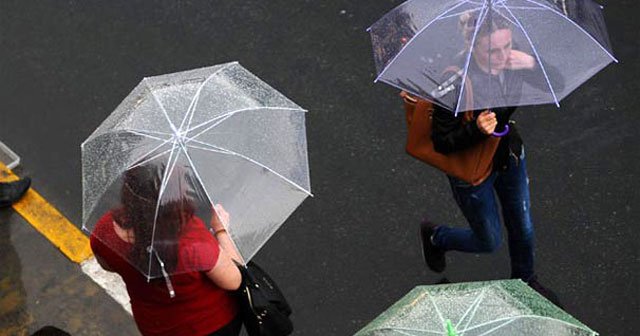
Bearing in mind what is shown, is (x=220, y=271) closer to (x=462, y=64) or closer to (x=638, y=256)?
(x=462, y=64)

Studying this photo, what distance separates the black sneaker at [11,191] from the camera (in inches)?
246

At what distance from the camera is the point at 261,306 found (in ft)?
14.2

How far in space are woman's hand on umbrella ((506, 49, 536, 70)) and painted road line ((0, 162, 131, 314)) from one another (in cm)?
258

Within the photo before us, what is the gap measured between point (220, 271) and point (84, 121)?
3.01 meters

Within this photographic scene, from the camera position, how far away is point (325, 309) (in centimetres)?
566

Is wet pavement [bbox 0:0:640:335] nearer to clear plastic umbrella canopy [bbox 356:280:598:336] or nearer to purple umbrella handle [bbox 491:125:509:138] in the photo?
purple umbrella handle [bbox 491:125:509:138]

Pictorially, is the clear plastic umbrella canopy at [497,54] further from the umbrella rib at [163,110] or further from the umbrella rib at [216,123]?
the umbrella rib at [163,110]

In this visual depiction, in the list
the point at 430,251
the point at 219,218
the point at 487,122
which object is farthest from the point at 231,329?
the point at 430,251

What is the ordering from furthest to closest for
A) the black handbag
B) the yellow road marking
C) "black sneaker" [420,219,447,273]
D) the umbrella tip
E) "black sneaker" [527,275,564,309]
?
the yellow road marking
"black sneaker" [420,219,447,273]
"black sneaker" [527,275,564,309]
the black handbag
the umbrella tip

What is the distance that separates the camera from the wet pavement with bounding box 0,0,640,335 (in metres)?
5.71

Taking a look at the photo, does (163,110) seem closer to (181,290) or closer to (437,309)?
(181,290)

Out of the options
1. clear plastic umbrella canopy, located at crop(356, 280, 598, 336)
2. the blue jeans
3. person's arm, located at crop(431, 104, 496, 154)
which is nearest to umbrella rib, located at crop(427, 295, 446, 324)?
clear plastic umbrella canopy, located at crop(356, 280, 598, 336)

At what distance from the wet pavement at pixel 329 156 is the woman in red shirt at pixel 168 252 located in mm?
1425

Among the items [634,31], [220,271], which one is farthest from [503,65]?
[634,31]
